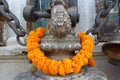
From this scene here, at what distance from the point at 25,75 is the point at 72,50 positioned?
0.24 meters

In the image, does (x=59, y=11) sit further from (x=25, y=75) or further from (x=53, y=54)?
(x=25, y=75)

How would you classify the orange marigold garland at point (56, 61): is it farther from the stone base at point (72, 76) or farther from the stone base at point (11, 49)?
the stone base at point (11, 49)

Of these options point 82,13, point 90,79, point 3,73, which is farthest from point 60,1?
point 3,73

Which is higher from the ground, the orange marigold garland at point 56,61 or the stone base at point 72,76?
the orange marigold garland at point 56,61

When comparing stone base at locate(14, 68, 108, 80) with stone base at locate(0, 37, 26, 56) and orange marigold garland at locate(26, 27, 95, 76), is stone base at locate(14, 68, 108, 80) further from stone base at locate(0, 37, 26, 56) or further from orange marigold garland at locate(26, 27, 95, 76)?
stone base at locate(0, 37, 26, 56)

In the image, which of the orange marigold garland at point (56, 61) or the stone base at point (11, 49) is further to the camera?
the stone base at point (11, 49)

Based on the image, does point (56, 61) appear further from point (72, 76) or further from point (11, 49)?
point (11, 49)

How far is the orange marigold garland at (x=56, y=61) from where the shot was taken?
1.23 metres

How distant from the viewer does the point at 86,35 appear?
1.35 meters

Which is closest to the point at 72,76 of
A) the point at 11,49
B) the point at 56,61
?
the point at 56,61

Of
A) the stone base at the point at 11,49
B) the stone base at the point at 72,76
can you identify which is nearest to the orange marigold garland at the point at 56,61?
the stone base at the point at 72,76

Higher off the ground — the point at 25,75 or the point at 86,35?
the point at 86,35

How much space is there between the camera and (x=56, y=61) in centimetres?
125

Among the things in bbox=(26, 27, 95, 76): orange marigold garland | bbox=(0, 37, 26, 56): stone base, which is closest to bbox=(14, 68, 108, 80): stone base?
bbox=(26, 27, 95, 76): orange marigold garland
